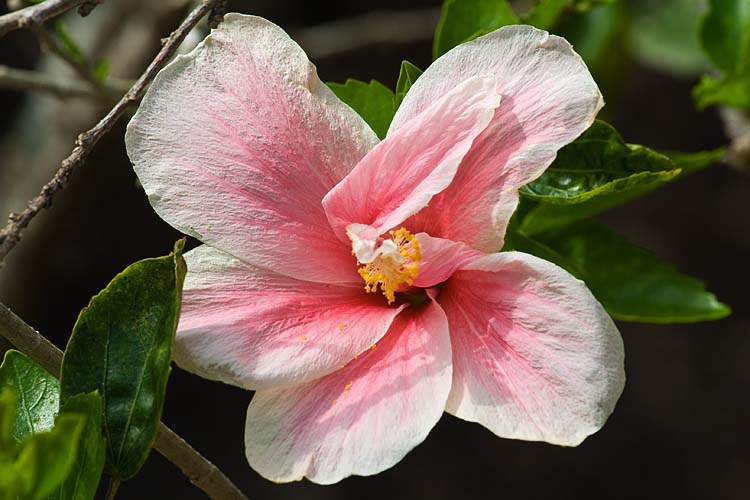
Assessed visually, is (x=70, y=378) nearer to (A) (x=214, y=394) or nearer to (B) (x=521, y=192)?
(B) (x=521, y=192)

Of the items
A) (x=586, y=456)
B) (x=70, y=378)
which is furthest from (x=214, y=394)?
(x=70, y=378)

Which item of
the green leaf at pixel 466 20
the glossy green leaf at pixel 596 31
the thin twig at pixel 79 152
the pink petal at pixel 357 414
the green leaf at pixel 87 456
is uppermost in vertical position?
the thin twig at pixel 79 152

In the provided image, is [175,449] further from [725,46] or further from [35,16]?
[725,46]

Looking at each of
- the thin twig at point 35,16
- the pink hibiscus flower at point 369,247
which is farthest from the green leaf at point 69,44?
the pink hibiscus flower at point 369,247

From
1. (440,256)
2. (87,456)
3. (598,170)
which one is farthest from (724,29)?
(87,456)

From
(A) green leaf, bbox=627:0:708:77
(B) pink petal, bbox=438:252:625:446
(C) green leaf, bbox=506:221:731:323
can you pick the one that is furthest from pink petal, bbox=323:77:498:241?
(A) green leaf, bbox=627:0:708:77

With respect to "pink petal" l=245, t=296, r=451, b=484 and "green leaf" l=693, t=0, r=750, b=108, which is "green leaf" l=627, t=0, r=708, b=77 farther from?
"pink petal" l=245, t=296, r=451, b=484

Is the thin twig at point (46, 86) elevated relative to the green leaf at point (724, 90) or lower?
elevated

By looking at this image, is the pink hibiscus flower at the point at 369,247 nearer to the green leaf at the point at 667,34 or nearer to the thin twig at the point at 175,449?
the thin twig at the point at 175,449
